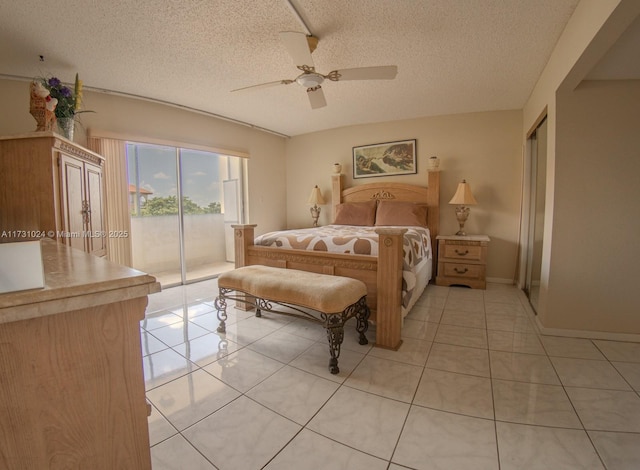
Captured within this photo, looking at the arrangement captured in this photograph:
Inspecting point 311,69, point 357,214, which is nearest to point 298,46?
point 311,69

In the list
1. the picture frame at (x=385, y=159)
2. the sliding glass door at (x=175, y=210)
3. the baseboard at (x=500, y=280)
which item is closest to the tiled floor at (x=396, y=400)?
the baseboard at (x=500, y=280)

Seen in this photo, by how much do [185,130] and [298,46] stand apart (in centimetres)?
263

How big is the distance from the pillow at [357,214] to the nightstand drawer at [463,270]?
1244mm

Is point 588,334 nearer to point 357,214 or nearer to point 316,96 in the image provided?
point 357,214

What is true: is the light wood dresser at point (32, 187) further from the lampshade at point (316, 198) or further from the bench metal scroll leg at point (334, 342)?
the lampshade at point (316, 198)

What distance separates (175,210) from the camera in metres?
4.07

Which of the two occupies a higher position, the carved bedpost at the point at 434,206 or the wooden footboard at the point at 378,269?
the carved bedpost at the point at 434,206

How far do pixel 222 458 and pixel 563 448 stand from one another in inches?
60.0

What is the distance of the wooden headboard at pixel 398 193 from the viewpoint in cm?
408

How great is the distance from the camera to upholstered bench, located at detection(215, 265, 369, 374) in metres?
1.85

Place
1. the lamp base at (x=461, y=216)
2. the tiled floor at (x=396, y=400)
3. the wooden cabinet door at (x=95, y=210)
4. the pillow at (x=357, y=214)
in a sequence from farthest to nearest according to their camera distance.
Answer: the pillow at (x=357, y=214), the lamp base at (x=461, y=216), the wooden cabinet door at (x=95, y=210), the tiled floor at (x=396, y=400)

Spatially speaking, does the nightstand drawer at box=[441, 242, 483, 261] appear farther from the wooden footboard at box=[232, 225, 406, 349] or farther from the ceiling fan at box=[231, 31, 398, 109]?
the ceiling fan at box=[231, 31, 398, 109]

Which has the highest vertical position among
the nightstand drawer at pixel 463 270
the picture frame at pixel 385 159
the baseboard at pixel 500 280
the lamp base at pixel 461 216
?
the picture frame at pixel 385 159

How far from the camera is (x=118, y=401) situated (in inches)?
25.7
